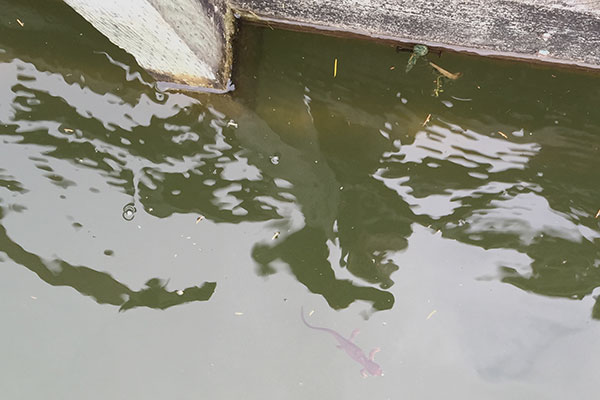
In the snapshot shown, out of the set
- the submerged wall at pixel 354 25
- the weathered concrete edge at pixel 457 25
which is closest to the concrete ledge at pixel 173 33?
the submerged wall at pixel 354 25

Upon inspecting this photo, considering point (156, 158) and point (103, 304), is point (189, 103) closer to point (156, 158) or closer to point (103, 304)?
point (156, 158)

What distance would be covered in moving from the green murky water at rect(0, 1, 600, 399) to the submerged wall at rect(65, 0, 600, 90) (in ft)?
0.55

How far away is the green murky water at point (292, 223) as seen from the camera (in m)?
2.93

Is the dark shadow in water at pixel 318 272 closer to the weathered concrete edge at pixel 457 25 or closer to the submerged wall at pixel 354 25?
the submerged wall at pixel 354 25

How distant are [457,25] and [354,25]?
2.12ft

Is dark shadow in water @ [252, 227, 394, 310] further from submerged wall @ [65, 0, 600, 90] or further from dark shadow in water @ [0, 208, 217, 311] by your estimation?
submerged wall @ [65, 0, 600, 90]

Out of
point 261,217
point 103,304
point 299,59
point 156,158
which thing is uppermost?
point 299,59

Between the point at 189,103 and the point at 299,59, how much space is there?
838 mm

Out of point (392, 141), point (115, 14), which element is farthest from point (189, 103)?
point (392, 141)

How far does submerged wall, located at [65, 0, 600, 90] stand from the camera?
2.23 meters

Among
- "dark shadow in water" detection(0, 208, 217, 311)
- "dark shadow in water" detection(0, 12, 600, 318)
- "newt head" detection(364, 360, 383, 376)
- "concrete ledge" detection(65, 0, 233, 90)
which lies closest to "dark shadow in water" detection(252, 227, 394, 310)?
"dark shadow in water" detection(0, 12, 600, 318)

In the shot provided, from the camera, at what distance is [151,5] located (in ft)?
6.39

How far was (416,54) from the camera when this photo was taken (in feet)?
9.92

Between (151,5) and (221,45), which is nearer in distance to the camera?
(151,5)
